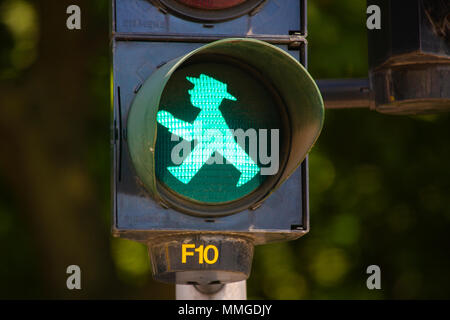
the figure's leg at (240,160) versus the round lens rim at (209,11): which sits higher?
the round lens rim at (209,11)

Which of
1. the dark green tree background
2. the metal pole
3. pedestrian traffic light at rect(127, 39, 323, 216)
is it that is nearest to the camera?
pedestrian traffic light at rect(127, 39, 323, 216)

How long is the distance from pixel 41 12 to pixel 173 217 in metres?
5.11

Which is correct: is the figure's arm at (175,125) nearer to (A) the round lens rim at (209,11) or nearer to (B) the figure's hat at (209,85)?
(B) the figure's hat at (209,85)

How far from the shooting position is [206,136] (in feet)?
11.4

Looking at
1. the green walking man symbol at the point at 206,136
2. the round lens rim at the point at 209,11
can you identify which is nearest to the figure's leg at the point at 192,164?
the green walking man symbol at the point at 206,136

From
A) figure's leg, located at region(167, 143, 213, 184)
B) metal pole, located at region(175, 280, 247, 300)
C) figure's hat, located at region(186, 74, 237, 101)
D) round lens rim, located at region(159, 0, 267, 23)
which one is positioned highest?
round lens rim, located at region(159, 0, 267, 23)

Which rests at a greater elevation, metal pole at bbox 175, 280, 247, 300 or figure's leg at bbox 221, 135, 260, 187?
figure's leg at bbox 221, 135, 260, 187

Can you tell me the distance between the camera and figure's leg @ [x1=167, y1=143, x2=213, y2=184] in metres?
3.49

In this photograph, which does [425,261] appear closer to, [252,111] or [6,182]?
[6,182]

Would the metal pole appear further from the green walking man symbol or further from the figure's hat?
the figure's hat

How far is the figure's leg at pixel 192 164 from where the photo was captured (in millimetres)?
3488

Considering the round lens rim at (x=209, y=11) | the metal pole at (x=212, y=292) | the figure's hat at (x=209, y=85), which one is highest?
the round lens rim at (x=209, y=11)

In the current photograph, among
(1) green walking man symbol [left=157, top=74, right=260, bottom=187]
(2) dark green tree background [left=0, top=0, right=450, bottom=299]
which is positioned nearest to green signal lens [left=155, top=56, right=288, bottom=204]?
(1) green walking man symbol [left=157, top=74, right=260, bottom=187]

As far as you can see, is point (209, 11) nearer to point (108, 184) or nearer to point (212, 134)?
point (212, 134)
